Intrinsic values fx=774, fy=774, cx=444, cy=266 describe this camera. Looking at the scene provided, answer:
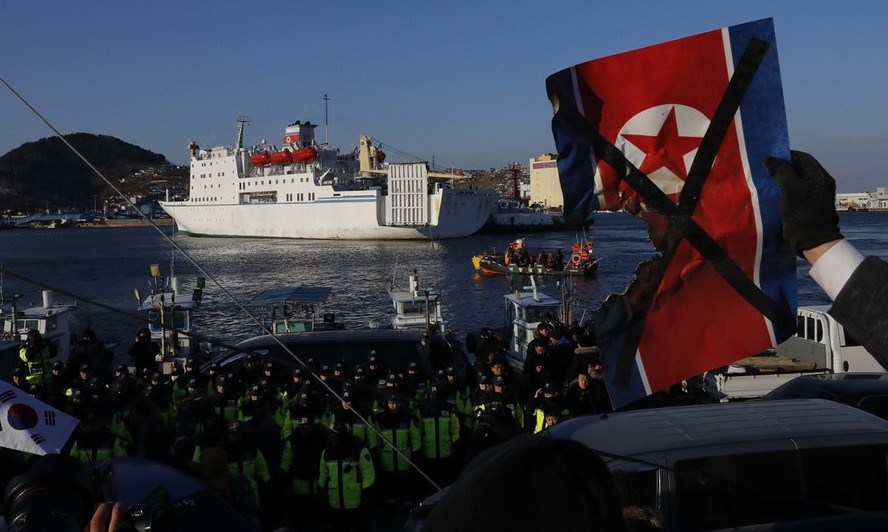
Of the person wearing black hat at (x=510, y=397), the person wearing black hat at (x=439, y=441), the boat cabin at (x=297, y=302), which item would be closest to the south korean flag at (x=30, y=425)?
the person wearing black hat at (x=439, y=441)

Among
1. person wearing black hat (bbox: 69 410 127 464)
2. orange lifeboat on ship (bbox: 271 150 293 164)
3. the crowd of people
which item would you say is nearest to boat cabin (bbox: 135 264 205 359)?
the crowd of people

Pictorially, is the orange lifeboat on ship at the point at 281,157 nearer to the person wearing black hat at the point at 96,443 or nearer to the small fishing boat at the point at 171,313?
the small fishing boat at the point at 171,313

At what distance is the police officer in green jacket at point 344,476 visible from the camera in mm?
5238

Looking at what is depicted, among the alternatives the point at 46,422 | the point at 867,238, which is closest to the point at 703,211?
the point at 46,422

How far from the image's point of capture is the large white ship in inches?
2768

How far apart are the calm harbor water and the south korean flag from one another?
6.09m

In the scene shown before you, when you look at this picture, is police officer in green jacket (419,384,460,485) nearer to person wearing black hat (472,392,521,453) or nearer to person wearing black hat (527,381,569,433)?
person wearing black hat (472,392,521,453)

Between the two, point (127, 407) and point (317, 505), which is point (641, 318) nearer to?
point (317, 505)

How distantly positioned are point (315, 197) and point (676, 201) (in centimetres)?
7199

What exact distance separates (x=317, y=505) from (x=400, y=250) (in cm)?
5633

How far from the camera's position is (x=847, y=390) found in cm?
615

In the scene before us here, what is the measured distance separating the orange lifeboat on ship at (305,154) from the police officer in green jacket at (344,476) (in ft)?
234

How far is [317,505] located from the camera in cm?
559

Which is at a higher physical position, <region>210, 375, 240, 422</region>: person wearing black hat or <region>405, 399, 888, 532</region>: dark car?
<region>405, 399, 888, 532</region>: dark car
